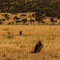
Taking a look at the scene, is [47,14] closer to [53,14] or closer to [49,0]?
[53,14]

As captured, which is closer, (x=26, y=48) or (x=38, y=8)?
(x=26, y=48)

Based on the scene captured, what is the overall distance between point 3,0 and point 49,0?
32802 millimetres

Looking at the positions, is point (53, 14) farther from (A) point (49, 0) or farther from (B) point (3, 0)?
(B) point (3, 0)

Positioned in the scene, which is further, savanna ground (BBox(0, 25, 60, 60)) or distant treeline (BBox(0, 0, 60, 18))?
distant treeline (BBox(0, 0, 60, 18))

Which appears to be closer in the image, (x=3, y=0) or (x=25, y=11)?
(x=25, y=11)

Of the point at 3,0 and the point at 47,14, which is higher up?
the point at 3,0

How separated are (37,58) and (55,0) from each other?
9416cm

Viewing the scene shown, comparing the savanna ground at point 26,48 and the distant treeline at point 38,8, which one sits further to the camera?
the distant treeline at point 38,8

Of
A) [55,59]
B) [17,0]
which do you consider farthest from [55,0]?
[55,59]

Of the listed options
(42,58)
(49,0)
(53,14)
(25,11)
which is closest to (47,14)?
(53,14)

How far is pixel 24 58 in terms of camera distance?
8211 millimetres

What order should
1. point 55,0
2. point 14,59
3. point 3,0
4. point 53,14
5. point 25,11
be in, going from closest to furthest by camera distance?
1. point 14,59
2. point 53,14
3. point 25,11
4. point 55,0
5. point 3,0

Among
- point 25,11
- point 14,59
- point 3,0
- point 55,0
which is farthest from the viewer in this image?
point 3,0

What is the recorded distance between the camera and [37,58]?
324 inches
